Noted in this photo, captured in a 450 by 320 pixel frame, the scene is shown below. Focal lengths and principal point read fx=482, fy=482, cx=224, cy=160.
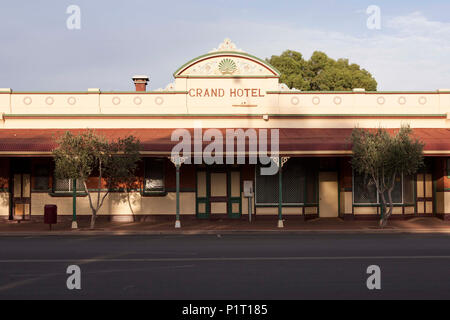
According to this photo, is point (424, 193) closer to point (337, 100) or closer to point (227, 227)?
point (337, 100)

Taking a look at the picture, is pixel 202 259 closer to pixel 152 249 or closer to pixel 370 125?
pixel 152 249

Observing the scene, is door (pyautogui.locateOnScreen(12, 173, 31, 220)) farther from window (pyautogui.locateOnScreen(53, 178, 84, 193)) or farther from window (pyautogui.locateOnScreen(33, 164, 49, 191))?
window (pyautogui.locateOnScreen(53, 178, 84, 193))

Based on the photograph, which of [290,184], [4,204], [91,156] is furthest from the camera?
[290,184]

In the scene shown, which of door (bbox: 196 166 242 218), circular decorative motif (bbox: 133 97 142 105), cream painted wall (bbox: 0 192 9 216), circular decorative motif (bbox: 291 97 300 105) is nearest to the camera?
cream painted wall (bbox: 0 192 9 216)

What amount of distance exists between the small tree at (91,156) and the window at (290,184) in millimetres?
6395

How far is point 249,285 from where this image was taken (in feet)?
27.3

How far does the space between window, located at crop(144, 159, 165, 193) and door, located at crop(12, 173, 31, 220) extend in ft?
18.0

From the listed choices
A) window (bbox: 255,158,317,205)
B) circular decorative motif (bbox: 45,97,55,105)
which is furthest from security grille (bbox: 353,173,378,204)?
circular decorative motif (bbox: 45,97,55,105)

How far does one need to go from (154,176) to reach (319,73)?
102 feet

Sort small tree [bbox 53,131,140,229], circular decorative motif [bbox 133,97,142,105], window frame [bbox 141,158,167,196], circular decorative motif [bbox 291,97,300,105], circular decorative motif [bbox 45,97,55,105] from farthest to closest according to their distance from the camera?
1. circular decorative motif [bbox 291,97,300,105]
2. circular decorative motif [bbox 133,97,142,105]
3. circular decorative motif [bbox 45,97,55,105]
4. window frame [bbox 141,158,167,196]
5. small tree [bbox 53,131,140,229]

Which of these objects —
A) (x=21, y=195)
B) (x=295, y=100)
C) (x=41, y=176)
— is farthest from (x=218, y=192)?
(x=21, y=195)

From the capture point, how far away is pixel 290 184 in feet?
74.7

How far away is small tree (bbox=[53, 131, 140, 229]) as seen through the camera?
18531 mm
